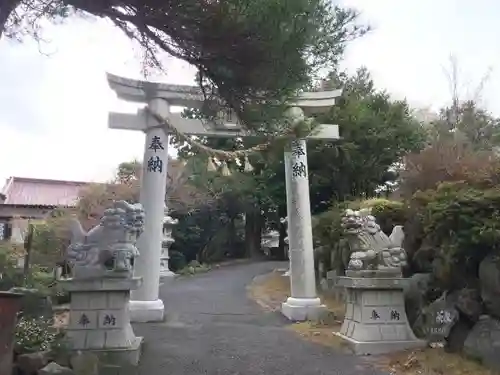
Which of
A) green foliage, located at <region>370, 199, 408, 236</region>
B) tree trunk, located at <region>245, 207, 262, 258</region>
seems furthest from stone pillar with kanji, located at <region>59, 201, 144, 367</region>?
tree trunk, located at <region>245, 207, 262, 258</region>

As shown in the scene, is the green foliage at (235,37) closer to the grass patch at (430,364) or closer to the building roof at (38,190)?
the grass patch at (430,364)

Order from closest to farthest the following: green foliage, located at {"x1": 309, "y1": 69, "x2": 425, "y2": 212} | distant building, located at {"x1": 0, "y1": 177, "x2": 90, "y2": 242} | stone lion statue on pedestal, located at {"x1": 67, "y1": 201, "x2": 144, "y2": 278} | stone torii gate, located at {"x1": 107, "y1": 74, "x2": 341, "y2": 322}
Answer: stone lion statue on pedestal, located at {"x1": 67, "y1": 201, "x2": 144, "y2": 278} → stone torii gate, located at {"x1": 107, "y1": 74, "x2": 341, "y2": 322} → green foliage, located at {"x1": 309, "y1": 69, "x2": 425, "y2": 212} → distant building, located at {"x1": 0, "y1": 177, "x2": 90, "y2": 242}

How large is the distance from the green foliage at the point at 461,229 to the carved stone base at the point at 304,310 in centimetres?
282

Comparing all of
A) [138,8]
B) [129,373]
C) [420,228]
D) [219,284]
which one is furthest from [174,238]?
[138,8]

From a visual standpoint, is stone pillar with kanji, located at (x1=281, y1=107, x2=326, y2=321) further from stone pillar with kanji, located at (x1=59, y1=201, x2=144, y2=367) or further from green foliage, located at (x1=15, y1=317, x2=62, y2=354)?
green foliage, located at (x1=15, y1=317, x2=62, y2=354)

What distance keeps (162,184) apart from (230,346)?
333 cm

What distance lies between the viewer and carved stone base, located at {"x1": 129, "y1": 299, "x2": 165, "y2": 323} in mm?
8180

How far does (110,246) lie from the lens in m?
5.73

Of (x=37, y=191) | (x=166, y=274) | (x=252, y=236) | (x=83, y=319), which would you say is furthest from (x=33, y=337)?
(x=37, y=191)

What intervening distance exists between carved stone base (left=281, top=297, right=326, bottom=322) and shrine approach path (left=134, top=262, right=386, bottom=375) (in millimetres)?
219

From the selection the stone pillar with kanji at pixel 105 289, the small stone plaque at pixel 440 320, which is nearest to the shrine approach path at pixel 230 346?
the stone pillar with kanji at pixel 105 289

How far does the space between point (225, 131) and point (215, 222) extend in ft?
42.4

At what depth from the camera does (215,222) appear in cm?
2177

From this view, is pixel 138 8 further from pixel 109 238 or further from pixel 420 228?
pixel 420 228
